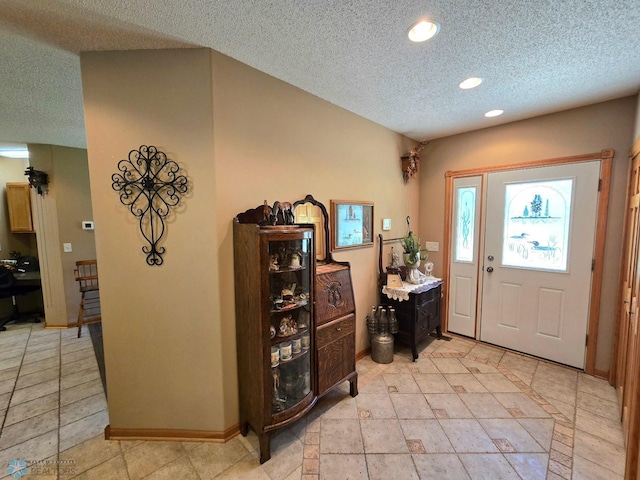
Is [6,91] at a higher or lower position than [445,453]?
higher

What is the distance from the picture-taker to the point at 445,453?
67.3 inches

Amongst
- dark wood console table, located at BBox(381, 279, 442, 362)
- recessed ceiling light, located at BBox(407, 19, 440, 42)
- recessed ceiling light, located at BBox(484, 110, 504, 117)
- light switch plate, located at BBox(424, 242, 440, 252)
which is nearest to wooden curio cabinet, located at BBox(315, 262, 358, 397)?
dark wood console table, located at BBox(381, 279, 442, 362)

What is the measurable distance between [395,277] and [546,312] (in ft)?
5.26

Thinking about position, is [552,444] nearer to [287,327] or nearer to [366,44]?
[287,327]

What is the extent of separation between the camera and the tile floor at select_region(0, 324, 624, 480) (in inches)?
63.0

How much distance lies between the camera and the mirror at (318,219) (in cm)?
229

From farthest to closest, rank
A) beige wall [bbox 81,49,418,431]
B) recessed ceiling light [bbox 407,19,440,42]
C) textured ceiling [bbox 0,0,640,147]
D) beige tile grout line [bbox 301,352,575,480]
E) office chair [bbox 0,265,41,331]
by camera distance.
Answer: office chair [bbox 0,265,41,331], beige wall [bbox 81,49,418,431], beige tile grout line [bbox 301,352,575,480], recessed ceiling light [bbox 407,19,440,42], textured ceiling [bbox 0,0,640,147]

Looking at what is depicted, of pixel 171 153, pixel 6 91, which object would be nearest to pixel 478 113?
pixel 171 153

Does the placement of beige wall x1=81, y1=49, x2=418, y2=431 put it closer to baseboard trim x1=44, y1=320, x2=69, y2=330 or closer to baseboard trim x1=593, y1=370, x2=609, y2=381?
baseboard trim x1=44, y1=320, x2=69, y2=330

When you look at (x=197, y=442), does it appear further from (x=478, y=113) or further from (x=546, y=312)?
(x=478, y=113)

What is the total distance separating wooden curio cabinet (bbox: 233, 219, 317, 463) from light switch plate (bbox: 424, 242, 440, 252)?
2312 millimetres

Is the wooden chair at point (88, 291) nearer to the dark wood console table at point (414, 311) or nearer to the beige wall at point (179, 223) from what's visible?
the beige wall at point (179, 223)

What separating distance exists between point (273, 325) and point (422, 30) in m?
2.05

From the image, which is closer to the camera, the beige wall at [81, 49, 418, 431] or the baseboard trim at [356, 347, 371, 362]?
the beige wall at [81, 49, 418, 431]
